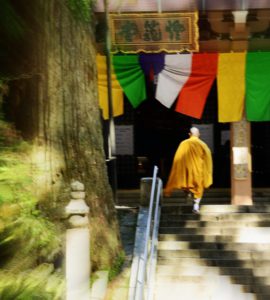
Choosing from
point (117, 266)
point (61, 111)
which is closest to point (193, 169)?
point (117, 266)

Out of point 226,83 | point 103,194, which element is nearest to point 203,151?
point 226,83

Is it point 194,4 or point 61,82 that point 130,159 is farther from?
point 61,82

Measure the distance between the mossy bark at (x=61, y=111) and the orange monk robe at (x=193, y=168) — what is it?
2411 mm

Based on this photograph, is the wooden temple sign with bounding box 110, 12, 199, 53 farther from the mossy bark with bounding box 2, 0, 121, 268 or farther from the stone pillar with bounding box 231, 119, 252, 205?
the mossy bark with bounding box 2, 0, 121, 268

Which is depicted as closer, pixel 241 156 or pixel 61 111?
pixel 61 111

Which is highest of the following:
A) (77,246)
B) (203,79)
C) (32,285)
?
(203,79)

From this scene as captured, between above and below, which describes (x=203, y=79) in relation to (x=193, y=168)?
above

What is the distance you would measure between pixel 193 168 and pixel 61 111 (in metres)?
3.50

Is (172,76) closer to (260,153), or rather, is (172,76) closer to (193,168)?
(193,168)

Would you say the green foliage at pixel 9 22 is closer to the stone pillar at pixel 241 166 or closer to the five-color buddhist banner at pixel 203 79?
the five-color buddhist banner at pixel 203 79

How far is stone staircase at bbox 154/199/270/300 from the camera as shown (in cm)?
740

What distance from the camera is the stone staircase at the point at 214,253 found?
24.3 feet

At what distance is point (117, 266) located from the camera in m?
7.24

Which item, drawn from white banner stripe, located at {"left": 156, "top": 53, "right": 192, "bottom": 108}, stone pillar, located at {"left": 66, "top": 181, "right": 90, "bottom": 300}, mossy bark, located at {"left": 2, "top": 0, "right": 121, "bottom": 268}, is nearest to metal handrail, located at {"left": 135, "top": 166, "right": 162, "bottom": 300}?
mossy bark, located at {"left": 2, "top": 0, "right": 121, "bottom": 268}
